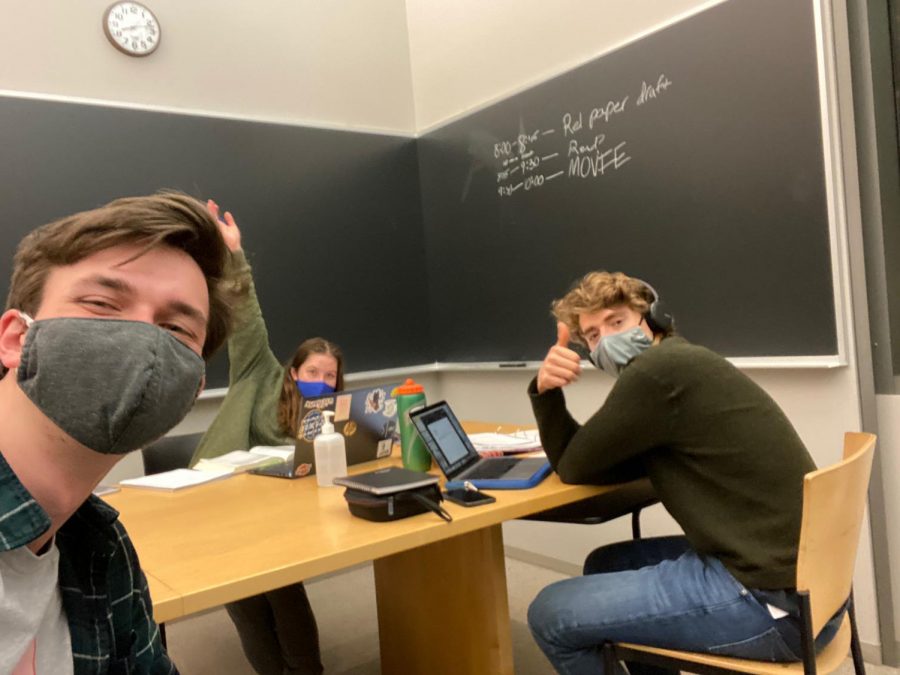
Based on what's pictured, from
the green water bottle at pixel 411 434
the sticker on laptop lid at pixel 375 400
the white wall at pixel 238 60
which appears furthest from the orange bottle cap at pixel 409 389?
the white wall at pixel 238 60

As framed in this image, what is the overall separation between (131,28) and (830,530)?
3162 millimetres

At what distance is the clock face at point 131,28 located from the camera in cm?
292

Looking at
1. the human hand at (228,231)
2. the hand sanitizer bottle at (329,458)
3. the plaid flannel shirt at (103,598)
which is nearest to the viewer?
the plaid flannel shirt at (103,598)

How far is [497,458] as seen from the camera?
6.29 feet

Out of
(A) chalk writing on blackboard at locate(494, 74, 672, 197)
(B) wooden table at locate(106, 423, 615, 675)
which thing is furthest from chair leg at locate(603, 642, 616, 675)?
(A) chalk writing on blackboard at locate(494, 74, 672, 197)

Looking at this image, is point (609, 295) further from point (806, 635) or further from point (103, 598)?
point (103, 598)

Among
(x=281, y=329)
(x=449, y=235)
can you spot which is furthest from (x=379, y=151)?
(x=281, y=329)

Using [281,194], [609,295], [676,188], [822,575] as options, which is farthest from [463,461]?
[281,194]

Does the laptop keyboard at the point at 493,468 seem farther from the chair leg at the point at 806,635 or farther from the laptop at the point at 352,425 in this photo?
the chair leg at the point at 806,635

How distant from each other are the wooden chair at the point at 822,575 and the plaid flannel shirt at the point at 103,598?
956 mm

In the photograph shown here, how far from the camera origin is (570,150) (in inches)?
115

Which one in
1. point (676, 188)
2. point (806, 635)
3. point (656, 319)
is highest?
point (676, 188)

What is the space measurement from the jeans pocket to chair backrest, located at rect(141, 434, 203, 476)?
6.27 feet

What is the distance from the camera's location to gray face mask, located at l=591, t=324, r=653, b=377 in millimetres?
1749
